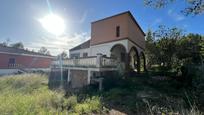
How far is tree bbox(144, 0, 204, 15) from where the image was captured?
8.29 m

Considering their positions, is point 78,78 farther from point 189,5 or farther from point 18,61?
point 18,61

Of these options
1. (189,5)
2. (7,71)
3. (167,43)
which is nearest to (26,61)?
(7,71)

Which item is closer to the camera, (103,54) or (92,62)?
(92,62)

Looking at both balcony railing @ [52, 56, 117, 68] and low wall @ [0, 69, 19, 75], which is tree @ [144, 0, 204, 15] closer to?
balcony railing @ [52, 56, 117, 68]

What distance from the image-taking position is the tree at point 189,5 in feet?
27.2

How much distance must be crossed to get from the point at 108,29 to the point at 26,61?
2096 centimetres

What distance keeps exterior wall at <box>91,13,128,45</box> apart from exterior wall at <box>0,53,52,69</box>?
17.7 metres

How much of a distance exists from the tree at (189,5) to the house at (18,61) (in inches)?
929

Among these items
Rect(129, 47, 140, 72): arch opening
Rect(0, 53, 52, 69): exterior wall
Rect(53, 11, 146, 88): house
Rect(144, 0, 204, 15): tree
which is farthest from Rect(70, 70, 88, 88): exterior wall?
Rect(0, 53, 52, 69): exterior wall

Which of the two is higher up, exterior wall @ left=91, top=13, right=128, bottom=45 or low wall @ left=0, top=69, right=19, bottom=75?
exterior wall @ left=91, top=13, right=128, bottom=45

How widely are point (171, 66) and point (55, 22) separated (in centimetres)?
2039

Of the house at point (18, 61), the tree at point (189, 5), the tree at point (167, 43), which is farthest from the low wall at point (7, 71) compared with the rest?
the tree at point (189, 5)

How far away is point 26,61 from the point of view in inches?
1174

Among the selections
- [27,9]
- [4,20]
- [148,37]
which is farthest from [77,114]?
[148,37]
